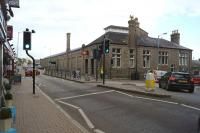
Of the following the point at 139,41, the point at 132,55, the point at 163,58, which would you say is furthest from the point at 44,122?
the point at 163,58

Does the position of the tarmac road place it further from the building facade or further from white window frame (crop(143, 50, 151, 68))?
white window frame (crop(143, 50, 151, 68))

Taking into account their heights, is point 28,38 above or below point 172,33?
below

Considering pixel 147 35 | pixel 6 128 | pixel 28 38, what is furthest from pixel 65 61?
pixel 6 128

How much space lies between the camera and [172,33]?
65.4 m

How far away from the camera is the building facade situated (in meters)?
51.1

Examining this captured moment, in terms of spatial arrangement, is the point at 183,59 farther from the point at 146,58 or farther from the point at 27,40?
the point at 27,40

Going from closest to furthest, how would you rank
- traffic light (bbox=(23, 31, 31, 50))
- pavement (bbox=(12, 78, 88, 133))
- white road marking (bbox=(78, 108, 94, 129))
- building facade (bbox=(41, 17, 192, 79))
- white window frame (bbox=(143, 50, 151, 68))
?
pavement (bbox=(12, 78, 88, 133)) < white road marking (bbox=(78, 108, 94, 129)) < traffic light (bbox=(23, 31, 31, 50)) < building facade (bbox=(41, 17, 192, 79)) < white window frame (bbox=(143, 50, 151, 68))

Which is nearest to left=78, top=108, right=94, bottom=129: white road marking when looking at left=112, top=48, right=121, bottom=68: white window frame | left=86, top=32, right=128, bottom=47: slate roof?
left=112, top=48, right=121, bottom=68: white window frame

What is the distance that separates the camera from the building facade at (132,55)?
168 feet

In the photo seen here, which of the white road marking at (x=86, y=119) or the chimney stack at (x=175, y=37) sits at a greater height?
the chimney stack at (x=175, y=37)

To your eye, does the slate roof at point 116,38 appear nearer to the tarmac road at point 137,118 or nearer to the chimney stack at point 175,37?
the chimney stack at point 175,37

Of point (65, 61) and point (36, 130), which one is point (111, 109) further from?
point (65, 61)

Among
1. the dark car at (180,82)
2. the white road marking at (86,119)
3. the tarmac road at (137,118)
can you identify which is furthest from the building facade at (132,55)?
the white road marking at (86,119)

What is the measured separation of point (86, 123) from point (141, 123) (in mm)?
1768
